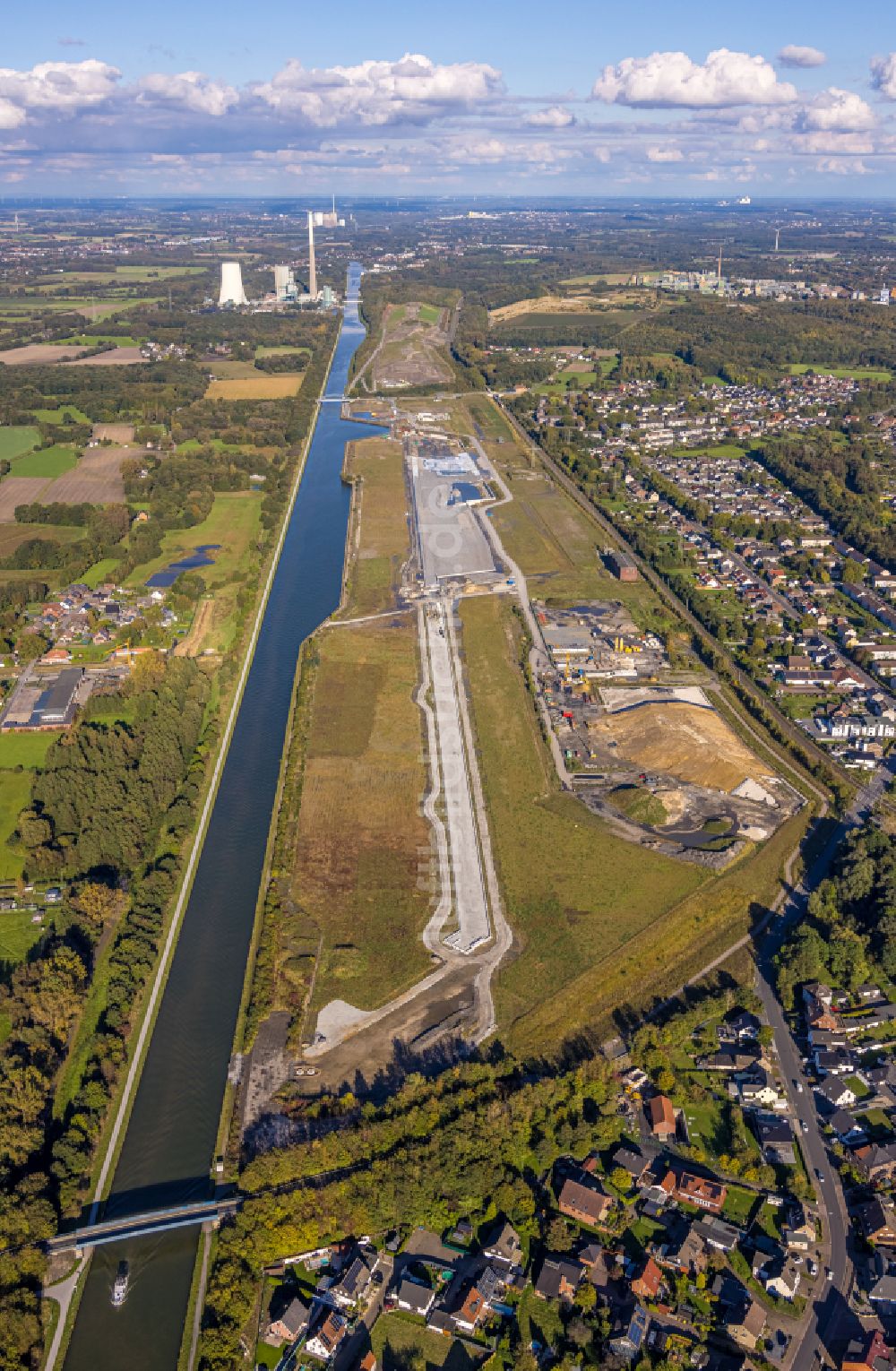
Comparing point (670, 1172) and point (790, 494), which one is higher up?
point (790, 494)

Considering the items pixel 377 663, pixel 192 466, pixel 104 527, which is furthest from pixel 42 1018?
pixel 192 466

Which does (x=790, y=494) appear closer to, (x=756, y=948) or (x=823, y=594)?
(x=823, y=594)

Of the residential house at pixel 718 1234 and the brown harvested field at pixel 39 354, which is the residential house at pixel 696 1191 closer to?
the residential house at pixel 718 1234

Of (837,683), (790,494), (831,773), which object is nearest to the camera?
(831,773)

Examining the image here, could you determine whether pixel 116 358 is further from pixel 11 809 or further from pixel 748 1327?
pixel 748 1327


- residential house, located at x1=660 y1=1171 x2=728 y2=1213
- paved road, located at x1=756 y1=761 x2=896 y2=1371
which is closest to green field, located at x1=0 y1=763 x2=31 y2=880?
residential house, located at x1=660 y1=1171 x2=728 y2=1213

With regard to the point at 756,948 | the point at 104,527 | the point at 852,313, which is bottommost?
the point at 756,948

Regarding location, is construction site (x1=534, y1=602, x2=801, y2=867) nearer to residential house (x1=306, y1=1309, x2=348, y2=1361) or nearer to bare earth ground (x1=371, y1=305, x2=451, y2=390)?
residential house (x1=306, y1=1309, x2=348, y2=1361)

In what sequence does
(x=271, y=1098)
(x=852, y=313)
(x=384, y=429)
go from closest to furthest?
1. (x=271, y=1098)
2. (x=384, y=429)
3. (x=852, y=313)
